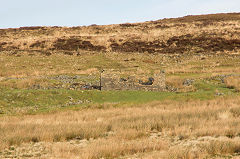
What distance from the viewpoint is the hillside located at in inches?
2730

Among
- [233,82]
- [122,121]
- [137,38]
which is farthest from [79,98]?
[137,38]

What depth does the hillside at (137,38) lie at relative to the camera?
69344mm

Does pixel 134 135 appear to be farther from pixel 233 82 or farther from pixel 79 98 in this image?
pixel 233 82

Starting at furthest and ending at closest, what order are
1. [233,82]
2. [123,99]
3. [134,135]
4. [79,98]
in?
[233,82] < [123,99] < [79,98] < [134,135]

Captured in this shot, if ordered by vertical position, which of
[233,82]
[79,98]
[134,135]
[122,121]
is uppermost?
[134,135]

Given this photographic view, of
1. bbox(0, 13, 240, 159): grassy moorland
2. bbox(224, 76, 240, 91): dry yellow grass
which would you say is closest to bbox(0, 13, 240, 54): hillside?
bbox(0, 13, 240, 159): grassy moorland

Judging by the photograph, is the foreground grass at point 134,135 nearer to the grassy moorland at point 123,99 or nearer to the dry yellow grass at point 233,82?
the grassy moorland at point 123,99

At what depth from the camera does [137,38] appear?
80438 mm

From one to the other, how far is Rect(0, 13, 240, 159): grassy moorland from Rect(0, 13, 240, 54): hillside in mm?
260

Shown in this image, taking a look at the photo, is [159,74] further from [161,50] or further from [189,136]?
[161,50]

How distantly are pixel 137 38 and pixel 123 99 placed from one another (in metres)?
54.6

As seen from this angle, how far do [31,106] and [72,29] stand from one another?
7633cm

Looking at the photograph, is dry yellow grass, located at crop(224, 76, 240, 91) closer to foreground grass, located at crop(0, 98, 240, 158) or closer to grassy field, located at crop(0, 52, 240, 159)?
grassy field, located at crop(0, 52, 240, 159)

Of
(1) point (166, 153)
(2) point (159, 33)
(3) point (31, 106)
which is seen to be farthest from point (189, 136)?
(2) point (159, 33)
